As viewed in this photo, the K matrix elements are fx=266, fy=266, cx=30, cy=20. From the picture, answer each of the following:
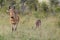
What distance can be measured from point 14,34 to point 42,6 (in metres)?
11.7

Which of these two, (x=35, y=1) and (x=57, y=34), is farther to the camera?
(x=35, y=1)

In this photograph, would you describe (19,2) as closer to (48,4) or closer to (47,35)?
(48,4)

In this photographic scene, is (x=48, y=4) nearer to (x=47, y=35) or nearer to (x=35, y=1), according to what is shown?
(x=35, y=1)

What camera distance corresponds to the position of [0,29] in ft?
33.8

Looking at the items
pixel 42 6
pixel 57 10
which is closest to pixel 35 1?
pixel 42 6

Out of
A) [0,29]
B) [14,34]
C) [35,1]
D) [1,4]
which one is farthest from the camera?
[35,1]

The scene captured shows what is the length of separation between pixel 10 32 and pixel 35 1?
1166 centimetres

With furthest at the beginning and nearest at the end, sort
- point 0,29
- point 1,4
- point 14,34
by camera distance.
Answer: point 1,4 < point 0,29 < point 14,34

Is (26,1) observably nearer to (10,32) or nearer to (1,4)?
(1,4)

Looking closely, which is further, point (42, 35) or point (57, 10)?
point (57, 10)

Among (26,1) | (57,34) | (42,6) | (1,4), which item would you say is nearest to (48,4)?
(42,6)

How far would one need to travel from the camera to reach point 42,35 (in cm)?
992

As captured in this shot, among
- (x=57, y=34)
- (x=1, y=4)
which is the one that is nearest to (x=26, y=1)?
(x=1, y=4)

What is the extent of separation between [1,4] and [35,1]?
9.57 ft
